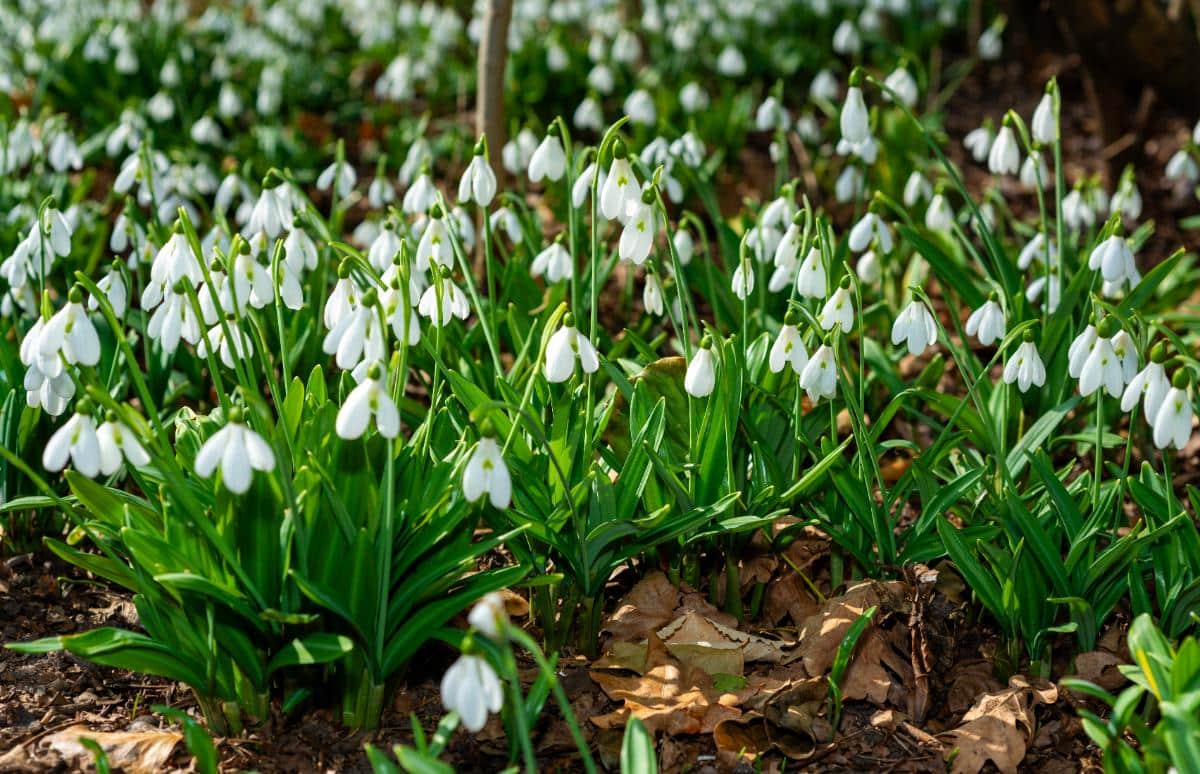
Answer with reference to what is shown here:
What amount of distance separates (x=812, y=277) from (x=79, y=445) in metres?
1.57

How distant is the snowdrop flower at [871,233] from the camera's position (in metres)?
3.24

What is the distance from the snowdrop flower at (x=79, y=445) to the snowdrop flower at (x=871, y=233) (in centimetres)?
204

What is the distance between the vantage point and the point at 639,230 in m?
2.40

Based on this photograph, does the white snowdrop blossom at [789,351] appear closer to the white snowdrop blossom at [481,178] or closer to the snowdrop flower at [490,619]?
the white snowdrop blossom at [481,178]

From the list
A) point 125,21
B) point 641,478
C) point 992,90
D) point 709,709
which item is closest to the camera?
point 709,709

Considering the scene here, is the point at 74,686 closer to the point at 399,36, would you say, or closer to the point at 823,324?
the point at 823,324

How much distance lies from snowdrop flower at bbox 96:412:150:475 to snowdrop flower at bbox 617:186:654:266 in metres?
0.97

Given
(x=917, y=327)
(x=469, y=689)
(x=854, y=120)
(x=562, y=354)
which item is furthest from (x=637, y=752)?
(x=854, y=120)

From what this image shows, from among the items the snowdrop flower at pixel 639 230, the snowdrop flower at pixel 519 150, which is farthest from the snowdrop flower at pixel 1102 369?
the snowdrop flower at pixel 519 150

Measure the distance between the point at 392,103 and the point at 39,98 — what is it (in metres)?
1.62

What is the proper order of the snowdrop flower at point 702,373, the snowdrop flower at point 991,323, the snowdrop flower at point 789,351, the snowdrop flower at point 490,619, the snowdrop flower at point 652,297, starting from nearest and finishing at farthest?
1. the snowdrop flower at point 490,619
2. the snowdrop flower at point 702,373
3. the snowdrop flower at point 789,351
4. the snowdrop flower at point 991,323
5. the snowdrop flower at point 652,297

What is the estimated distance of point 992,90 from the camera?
22.5 ft

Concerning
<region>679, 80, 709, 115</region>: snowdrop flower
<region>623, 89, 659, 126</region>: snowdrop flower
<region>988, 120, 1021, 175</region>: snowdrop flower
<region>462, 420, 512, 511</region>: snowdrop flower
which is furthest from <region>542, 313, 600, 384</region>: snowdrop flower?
<region>679, 80, 709, 115</region>: snowdrop flower

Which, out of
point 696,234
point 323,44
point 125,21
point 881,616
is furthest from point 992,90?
point 881,616
